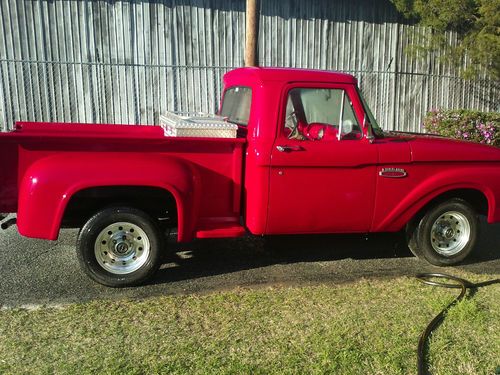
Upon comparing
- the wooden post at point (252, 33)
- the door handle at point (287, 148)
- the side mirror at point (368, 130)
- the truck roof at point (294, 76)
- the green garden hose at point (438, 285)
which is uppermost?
the wooden post at point (252, 33)

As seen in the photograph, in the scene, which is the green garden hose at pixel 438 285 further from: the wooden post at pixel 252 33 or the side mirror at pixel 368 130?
the wooden post at pixel 252 33

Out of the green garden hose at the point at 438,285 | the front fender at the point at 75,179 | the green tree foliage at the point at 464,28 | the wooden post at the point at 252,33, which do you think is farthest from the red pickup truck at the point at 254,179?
the green tree foliage at the point at 464,28

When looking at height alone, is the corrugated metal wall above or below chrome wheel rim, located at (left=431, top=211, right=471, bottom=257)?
above

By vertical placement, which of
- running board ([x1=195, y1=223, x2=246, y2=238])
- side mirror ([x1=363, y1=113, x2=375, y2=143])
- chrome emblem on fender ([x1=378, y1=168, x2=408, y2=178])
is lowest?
running board ([x1=195, y1=223, x2=246, y2=238])

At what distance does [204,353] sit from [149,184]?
4.92 feet

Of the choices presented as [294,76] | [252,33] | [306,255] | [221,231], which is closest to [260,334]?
[221,231]

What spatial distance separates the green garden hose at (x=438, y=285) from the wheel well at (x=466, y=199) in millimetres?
655

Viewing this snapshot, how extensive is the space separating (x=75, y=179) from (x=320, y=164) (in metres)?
2.14

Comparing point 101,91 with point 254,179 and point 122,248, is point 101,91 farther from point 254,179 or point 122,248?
point 254,179

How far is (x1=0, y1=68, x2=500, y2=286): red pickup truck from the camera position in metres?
4.05

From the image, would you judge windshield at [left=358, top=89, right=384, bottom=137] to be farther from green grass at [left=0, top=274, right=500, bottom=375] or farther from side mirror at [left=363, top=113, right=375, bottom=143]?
green grass at [left=0, top=274, right=500, bottom=375]

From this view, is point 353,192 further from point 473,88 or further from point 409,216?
point 473,88

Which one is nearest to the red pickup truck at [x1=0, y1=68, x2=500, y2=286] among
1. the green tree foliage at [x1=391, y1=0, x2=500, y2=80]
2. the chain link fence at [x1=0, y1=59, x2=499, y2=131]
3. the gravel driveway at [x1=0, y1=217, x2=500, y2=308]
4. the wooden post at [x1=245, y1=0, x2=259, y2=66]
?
the gravel driveway at [x1=0, y1=217, x2=500, y2=308]

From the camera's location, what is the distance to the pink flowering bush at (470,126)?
10.7 metres
